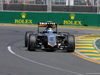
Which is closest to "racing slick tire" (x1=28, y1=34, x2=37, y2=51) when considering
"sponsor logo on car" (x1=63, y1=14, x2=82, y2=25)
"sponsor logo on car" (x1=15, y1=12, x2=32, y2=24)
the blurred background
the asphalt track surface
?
the asphalt track surface

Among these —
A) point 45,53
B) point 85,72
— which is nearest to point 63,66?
point 85,72

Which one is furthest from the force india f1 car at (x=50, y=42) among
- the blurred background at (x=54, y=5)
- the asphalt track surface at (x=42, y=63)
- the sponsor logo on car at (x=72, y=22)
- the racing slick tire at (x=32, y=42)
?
the blurred background at (x=54, y=5)

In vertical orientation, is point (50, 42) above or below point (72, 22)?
below

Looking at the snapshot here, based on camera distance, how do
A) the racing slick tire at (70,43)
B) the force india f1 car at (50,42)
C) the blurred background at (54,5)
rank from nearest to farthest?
the force india f1 car at (50,42) < the racing slick tire at (70,43) < the blurred background at (54,5)

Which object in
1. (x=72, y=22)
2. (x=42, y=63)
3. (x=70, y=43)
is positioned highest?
(x=72, y=22)

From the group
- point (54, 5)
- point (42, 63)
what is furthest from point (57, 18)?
point (42, 63)

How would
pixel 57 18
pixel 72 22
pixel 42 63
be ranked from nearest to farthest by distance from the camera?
pixel 42 63 < pixel 72 22 < pixel 57 18

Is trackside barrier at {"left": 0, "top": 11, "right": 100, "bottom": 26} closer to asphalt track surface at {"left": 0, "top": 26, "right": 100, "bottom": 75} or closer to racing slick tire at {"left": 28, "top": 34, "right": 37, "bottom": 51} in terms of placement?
asphalt track surface at {"left": 0, "top": 26, "right": 100, "bottom": 75}

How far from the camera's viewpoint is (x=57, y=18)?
45.3m

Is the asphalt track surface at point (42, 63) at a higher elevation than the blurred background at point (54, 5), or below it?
below

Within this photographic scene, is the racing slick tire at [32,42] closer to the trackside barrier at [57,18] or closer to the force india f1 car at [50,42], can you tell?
the force india f1 car at [50,42]

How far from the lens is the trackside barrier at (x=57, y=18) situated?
44.7m

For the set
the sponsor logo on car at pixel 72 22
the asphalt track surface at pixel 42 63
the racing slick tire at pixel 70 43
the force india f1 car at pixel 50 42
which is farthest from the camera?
the sponsor logo on car at pixel 72 22

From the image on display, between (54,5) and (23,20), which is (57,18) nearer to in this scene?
(23,20)
